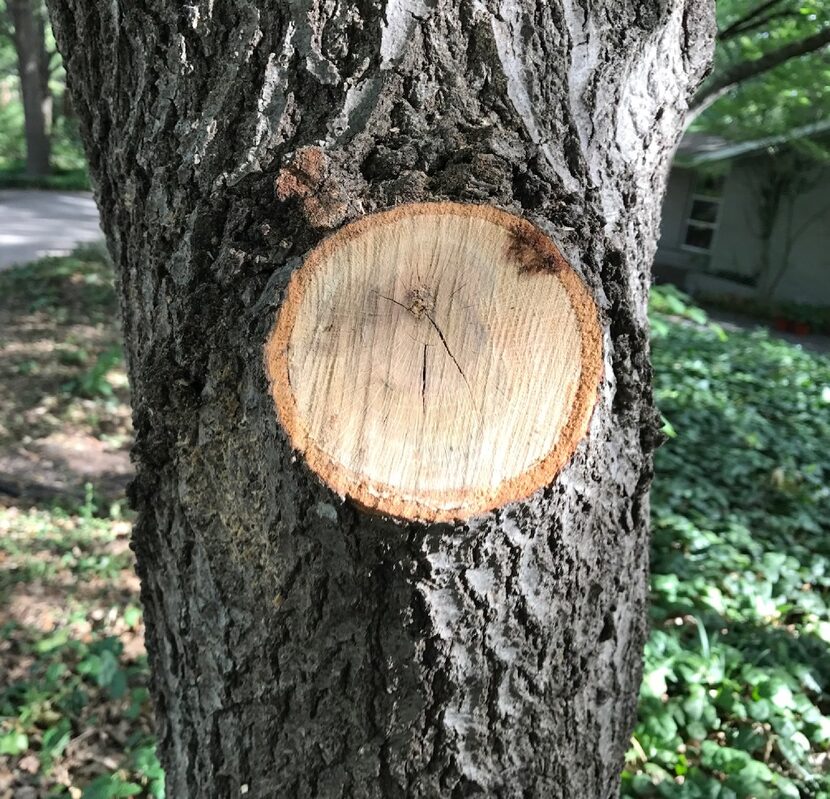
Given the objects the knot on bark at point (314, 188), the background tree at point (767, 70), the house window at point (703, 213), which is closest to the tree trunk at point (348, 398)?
the knot on bark at point (314, 188)

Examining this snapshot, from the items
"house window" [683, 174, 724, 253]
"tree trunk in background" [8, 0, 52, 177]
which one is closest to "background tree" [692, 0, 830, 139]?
"house window" [683, 174, 724, 253]

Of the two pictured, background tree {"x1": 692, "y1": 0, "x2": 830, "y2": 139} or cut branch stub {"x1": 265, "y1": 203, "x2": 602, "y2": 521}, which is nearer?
cut branch stub {"x1": 265, "y1": 203, "x2": 602, "y2": 521}

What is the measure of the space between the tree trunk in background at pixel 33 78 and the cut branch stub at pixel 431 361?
19102 mm

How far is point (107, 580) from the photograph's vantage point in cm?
322

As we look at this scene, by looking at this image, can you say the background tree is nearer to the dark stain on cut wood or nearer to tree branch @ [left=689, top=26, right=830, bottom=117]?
tree branch @ [left=689, top=26, right=830, bottom=117]

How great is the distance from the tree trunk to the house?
495 inches

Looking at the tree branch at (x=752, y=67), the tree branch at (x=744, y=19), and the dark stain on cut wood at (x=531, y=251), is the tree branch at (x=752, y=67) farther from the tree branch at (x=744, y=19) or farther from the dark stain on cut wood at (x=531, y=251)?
the dark stain on cut wood at (x=531, y=251)

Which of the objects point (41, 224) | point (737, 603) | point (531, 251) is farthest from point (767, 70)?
point (41, 224)

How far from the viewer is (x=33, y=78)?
17406 millimetres

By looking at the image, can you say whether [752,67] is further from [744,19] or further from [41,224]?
[41,224]

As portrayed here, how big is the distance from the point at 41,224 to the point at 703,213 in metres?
12.9

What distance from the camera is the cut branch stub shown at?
93 centimetres

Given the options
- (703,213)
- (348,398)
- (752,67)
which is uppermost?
(752,67)

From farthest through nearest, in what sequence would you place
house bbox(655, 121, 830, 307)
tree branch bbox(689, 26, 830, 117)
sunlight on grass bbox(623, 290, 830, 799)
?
house bbox(655, 121, 830, 307), tree branch bbox(689, 26, 830, 117), sunlight on grass bbox(623, 290, 830, 799)
